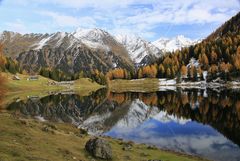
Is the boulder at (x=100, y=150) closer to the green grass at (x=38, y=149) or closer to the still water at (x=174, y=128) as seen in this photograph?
the green grass at (x=38, y=149)

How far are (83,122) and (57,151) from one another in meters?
55.7

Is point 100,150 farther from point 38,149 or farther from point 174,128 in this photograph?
point 174,128

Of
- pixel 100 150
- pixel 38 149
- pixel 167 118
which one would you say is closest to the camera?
pixel 38 149

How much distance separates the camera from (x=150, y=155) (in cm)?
3959

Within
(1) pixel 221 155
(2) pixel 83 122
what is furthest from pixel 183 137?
(2) pixel 83 122

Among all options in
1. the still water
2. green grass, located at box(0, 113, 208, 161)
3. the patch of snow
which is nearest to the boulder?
green grass, located at box(0, 113, 208, 161)

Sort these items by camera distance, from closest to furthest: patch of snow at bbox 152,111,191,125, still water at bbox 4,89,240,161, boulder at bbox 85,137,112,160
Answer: boulder at bbox 85,137,112,160 → still water at bbox 4,89,240,161 → patch of snow at bbox 152,111,191,125

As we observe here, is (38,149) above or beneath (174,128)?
above

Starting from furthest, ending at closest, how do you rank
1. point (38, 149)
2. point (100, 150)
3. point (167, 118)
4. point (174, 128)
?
point (167, 118) < point (174, 128) < point (100, 150) < point (38, 149)

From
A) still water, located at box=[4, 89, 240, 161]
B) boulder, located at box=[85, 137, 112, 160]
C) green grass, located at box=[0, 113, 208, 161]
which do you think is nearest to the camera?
green grass, located at box=[0, 113, 208, 161]

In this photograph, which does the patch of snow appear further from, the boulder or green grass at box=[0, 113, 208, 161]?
the boulder

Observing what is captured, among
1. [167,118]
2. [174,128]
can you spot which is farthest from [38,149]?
[167,118]

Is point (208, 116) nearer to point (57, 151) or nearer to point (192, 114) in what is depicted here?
point (192, 114)

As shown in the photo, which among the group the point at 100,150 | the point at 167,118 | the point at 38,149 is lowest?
the point at 167,118
